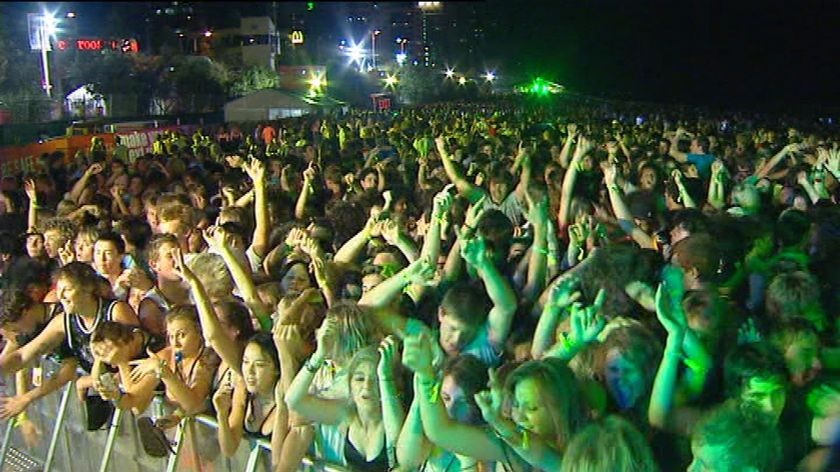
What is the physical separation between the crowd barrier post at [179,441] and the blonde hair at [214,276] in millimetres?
935

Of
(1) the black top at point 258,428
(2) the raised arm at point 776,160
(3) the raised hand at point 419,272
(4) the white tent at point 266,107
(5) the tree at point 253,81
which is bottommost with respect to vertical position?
(5) the tree at point 253,81

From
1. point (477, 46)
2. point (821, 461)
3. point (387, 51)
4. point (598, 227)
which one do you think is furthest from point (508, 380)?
point (387, 51)

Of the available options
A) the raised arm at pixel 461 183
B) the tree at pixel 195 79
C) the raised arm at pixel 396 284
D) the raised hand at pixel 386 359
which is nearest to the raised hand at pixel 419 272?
the raised arm at pixel 396 284

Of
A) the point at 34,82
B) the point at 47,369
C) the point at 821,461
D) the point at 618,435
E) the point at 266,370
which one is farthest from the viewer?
the point at 34,82

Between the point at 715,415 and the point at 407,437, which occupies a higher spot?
the point at 715,415

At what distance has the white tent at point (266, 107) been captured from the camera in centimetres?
3102

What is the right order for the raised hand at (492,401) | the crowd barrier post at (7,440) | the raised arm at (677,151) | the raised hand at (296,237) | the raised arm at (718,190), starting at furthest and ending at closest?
the raised arm at (677,151)
the raised arm at (718,190)
the raised hand at (296,237)
the crowd barrier post at (7,440)
the raised hand at (492,401)

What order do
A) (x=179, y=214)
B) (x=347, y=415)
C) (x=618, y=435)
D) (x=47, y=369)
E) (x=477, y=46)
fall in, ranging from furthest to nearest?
(x=477, y=46) → (x=179, y=214) → (x=47, y=369) → (x=347, y=415) → (x=618, y=435)

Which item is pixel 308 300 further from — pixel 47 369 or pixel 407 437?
pixel 47 369

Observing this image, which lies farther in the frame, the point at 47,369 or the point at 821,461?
the point at 47,369

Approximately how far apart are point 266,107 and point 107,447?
1098 inches

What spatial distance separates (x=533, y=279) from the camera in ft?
15.2

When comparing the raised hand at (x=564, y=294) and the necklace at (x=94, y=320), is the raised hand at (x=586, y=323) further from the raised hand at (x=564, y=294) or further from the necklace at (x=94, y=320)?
the necklace at (x=94, y=320)

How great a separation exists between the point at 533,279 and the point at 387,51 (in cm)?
11261
